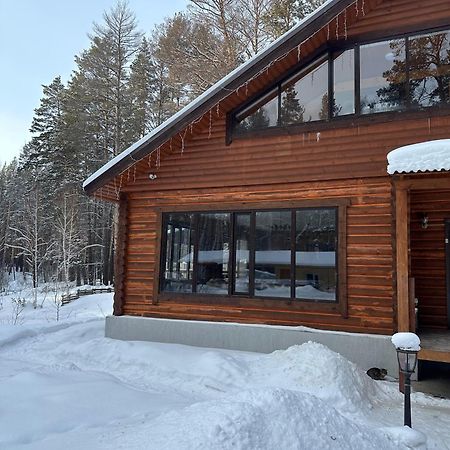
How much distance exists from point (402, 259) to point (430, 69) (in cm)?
325

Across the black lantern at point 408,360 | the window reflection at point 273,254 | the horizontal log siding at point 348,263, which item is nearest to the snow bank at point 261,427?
the black lantern at point 408,360

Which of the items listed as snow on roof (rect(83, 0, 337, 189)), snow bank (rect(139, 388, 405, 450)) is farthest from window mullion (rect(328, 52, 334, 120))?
snow bank (rect(139, 388, 405, 450))

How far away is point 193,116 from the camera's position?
7.64 m

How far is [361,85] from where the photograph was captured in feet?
23.5

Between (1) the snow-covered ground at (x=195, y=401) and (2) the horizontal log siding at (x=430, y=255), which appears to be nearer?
→ (1) the snow-covered ground at (x=195, y=401)

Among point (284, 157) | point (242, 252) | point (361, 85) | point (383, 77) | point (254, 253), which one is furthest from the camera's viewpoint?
point (242, 252)

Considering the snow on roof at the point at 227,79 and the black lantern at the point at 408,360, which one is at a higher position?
the snow on roof at the point at 227,79

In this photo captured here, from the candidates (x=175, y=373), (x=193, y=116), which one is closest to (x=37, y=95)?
(x=193, y=116)

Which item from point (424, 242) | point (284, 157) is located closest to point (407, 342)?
point (424, 242)

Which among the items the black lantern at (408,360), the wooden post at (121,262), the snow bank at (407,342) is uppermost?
the wooden post at (121,262)

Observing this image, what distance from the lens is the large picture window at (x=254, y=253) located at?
7.05 m

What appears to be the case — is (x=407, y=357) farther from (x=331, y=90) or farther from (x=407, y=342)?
(x=331, y=90)

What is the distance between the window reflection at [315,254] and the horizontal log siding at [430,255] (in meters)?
1.82

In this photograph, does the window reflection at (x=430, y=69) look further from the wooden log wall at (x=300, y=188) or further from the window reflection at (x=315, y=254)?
the window reflection at (x=315, y=254)
